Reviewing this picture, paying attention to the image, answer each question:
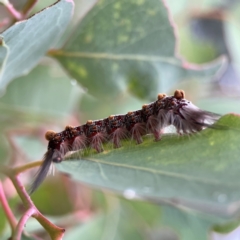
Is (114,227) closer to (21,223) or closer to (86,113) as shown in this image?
(86,113)

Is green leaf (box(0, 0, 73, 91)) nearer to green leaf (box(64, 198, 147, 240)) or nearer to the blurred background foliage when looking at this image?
the blurred background foliage

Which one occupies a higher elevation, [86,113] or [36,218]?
[36,218]

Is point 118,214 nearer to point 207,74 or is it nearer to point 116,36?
point 207,74

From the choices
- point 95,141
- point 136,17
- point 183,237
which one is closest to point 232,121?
point 95,141

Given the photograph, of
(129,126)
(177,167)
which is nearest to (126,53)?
(129,126)

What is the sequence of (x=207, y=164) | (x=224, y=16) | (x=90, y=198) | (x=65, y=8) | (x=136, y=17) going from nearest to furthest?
(x=207, y=164) → (x=65, y=8) → (x=136, y=17) → (x=90, y=198) → (x=224, y=16)

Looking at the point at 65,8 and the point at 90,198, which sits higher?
the point at 65,8
